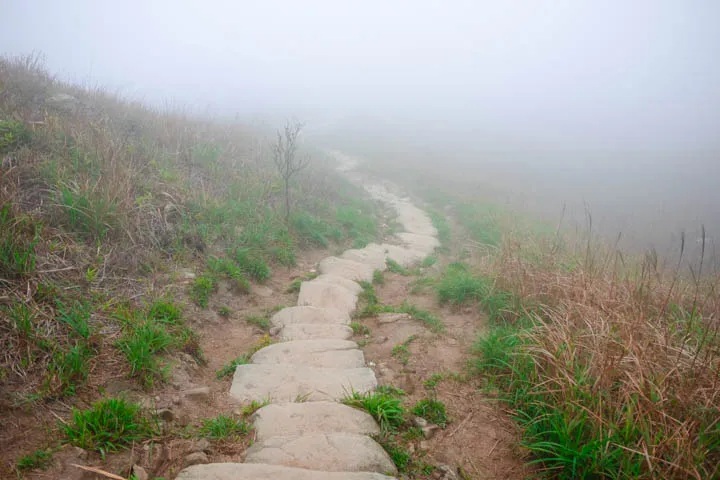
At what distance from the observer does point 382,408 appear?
105 inches

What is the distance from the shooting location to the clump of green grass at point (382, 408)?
260 cm

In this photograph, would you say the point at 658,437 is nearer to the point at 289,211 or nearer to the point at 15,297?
the point at 15,297

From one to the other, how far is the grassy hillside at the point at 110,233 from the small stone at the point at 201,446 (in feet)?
2.70

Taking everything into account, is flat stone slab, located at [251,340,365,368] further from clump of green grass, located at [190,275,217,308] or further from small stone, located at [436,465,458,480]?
small stone, located at [436,465,458,480]

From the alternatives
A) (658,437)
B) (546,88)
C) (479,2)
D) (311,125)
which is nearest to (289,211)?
(658,437)

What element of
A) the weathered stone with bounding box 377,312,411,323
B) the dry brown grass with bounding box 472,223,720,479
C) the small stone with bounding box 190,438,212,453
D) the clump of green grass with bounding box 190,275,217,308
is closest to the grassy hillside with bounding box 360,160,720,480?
the dry brown grass with bounding box 472,223,720,479

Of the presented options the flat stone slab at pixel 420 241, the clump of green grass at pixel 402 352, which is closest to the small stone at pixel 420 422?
the clump of green grass at pixel 402 352

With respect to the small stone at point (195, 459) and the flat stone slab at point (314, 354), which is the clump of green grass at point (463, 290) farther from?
the small stone at point (195, 459)

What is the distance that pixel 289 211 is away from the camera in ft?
26.2

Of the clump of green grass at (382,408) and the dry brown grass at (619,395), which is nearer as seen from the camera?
the dry brown grass at (619,395)

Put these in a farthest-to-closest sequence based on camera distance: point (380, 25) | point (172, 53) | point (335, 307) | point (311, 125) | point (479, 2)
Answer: point (479, 2)
point (380, 25)
point (172, 53)
point (311, 125)
point (335, 307)

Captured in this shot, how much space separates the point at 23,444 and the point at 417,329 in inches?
139

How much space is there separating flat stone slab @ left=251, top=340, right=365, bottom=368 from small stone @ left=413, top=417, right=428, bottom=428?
0.94m

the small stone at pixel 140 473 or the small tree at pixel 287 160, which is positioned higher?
the small tree at pixel 287 160
